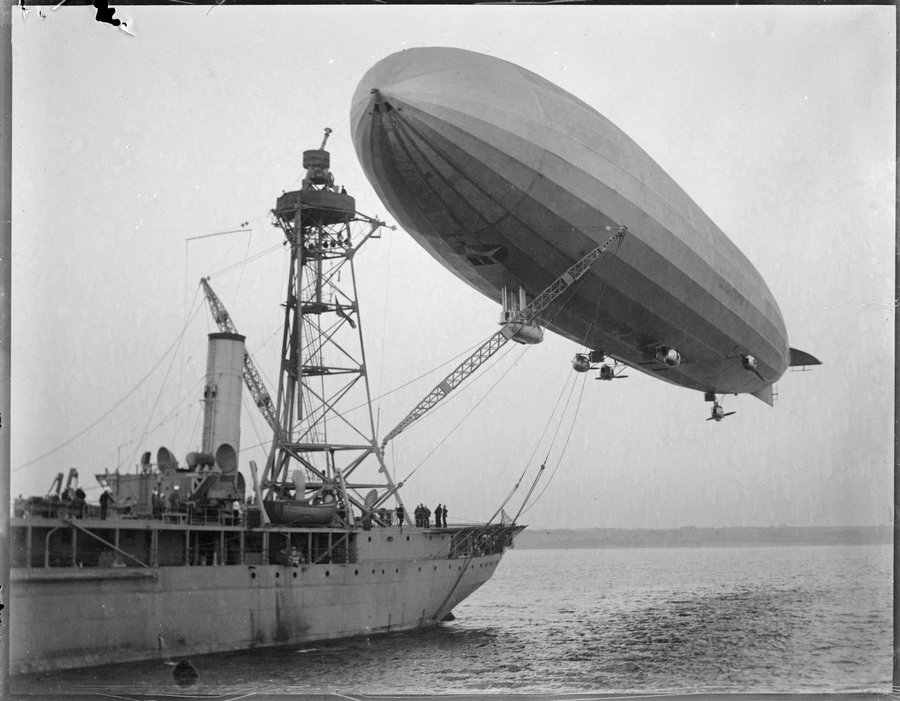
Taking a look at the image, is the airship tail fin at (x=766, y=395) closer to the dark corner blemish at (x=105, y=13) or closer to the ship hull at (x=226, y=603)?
the ship hull at (x=226, y=603)

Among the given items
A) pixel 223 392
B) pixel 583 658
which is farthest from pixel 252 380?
pixel 583 658

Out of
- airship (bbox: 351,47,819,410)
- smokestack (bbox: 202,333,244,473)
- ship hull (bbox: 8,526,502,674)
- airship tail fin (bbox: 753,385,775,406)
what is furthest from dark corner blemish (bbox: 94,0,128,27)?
airship tail fin (bbox: 753,385,775,406)

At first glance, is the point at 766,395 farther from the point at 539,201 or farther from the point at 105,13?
the point at 105,13

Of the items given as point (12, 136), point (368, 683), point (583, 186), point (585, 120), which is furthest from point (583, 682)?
point (12, 136)

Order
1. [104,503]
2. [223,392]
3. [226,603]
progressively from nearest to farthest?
[104,503]
[226,603]
[223,392]

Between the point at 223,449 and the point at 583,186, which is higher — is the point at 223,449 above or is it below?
below

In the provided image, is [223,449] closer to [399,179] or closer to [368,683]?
[368,683]
